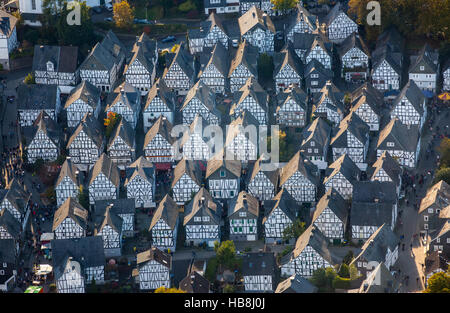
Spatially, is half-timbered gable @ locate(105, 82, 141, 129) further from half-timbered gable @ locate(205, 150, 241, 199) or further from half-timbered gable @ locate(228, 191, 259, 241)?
half-timbered gable @ locate(228, 191, 259, 241)

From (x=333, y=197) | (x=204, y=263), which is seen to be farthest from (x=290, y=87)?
(x=204, y=263)

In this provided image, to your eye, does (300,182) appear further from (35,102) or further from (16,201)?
(35,102)

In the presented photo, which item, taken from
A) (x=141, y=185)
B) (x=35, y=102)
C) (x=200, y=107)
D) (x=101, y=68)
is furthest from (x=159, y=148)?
(x=101, y=68)

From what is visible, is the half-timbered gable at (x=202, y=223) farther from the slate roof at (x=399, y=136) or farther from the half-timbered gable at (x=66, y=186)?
the slate roof at (x=399, y=136)

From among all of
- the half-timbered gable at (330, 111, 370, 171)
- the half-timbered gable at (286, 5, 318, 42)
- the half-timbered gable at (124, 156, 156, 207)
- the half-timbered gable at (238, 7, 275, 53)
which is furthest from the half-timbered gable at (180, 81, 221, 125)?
the half-timbered gable at (286, 5, 318, 42)

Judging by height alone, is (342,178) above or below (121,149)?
below

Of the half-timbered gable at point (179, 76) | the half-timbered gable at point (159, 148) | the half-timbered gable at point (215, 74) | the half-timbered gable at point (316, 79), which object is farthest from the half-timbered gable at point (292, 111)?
the half-timbered gable at point (159, 148)
